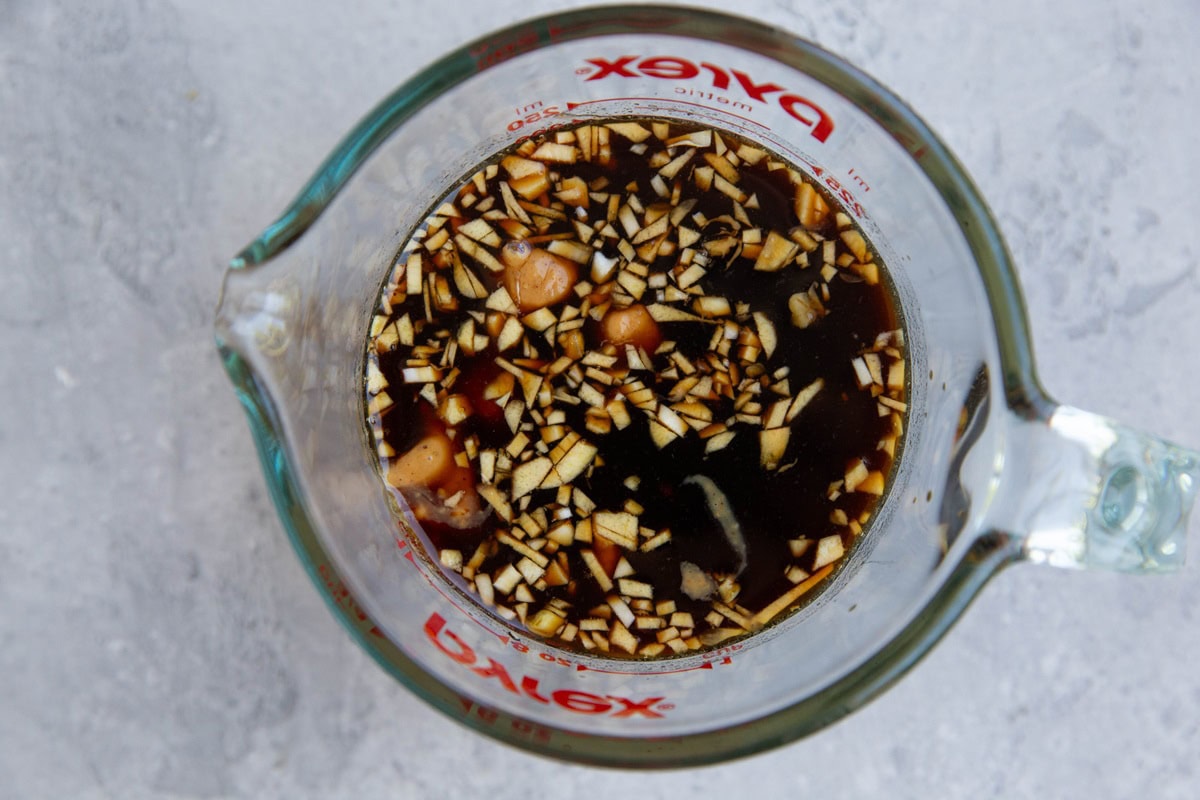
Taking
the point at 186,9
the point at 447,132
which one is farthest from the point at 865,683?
the point at 186,9

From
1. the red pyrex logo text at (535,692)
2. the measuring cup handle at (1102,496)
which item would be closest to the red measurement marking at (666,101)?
the measuring cup handle at (1102,496)

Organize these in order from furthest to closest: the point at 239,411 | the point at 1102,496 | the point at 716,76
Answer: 1. the point at 239,411
2. the point at 716,76
3. the point at 1102,496

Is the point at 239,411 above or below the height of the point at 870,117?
below

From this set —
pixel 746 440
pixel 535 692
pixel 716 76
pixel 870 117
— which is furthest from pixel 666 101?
pixel 535 692

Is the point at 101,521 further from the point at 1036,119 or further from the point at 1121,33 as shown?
the point at 1121,33

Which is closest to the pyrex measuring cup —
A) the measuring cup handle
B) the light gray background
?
the measuring cup handle

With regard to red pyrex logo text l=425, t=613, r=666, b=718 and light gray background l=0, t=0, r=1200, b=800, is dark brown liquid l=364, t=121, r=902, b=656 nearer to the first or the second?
red pyrex logo text l=425, t=613, r=666, b=718

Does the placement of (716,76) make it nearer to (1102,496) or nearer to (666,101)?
(666,101)

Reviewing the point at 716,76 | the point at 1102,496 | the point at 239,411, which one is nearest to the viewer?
the point at 1102,496
